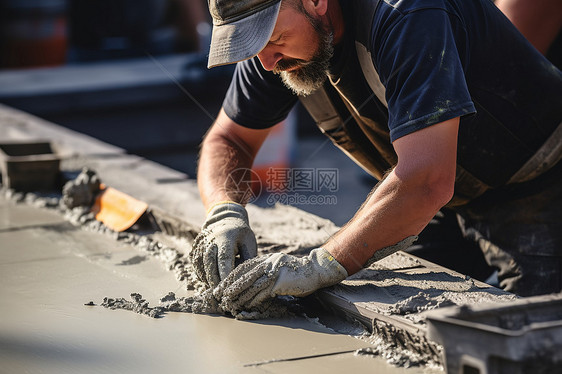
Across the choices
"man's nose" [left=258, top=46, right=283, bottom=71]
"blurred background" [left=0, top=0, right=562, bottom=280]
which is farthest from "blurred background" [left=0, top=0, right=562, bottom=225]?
"man's nose" [left=258, top=46, right=283, bottom=71]

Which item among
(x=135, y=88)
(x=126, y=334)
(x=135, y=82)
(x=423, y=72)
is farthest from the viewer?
(x=135, y=82)

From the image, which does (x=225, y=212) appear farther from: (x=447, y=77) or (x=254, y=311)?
(x=447, y=77)

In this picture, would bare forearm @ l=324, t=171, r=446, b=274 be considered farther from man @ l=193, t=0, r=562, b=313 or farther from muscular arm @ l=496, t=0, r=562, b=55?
muscular arm @ l=496, t=0, r=562, b=55

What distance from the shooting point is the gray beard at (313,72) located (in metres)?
2.27

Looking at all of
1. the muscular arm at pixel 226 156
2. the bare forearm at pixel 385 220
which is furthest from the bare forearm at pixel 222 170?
the bare forearm at pixel 385 220

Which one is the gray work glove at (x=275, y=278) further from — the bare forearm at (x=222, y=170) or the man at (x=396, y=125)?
the bare forearm at (x=222, y=170)

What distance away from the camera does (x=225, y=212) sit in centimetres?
252

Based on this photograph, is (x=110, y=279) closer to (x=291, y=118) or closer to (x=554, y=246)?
(x=554, y=246)

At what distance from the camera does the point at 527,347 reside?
142 centimetres

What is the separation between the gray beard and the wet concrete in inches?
30.9

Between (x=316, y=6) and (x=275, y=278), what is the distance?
32.9 inches

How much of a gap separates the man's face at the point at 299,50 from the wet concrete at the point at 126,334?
799 mm

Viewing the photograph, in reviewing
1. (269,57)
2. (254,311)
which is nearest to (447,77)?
(269,57)

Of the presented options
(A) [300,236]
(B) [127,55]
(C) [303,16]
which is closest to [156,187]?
(A) [300,236]
